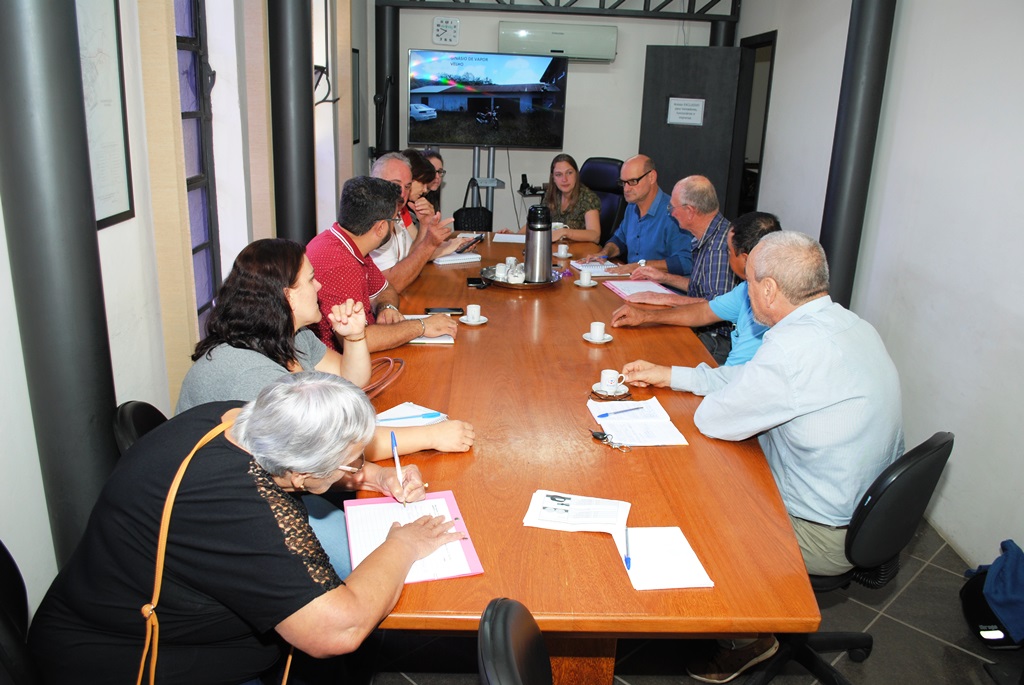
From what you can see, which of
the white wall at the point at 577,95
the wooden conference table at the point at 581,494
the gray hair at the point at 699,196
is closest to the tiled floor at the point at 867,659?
the wooden conference table at the point at 581,494

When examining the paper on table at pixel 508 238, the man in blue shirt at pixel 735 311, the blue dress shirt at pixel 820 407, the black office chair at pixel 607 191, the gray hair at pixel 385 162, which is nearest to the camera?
the blue dress shirt at pixel 820 407

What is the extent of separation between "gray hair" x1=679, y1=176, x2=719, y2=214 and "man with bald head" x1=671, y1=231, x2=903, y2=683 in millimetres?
1560

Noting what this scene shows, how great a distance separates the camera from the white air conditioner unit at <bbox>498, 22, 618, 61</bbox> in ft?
22.3

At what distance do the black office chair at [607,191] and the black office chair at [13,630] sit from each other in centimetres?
463

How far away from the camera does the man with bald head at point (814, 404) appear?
2004mm

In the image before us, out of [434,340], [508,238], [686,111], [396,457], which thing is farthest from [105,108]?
[686,111]

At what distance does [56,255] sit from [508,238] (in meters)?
3.42

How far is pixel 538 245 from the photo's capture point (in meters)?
3.66

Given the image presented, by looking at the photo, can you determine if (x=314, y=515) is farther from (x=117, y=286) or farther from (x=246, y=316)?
(x=117, y=286)

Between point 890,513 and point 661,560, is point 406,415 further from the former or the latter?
point 890,513

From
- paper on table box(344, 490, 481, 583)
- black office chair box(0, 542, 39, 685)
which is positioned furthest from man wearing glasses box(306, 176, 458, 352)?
black office chair box(0, 542, 39, 685)

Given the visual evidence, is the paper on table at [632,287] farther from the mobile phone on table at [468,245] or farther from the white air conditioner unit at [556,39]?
the white air conditioner unit at [556,39]

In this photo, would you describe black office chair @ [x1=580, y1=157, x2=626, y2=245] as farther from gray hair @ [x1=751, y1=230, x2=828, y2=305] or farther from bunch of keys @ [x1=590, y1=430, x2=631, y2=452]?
bunch of keys @ [x1=590, y1=430, x2=631, y2=452]

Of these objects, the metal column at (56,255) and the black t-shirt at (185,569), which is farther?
the metal column at (56,255)
